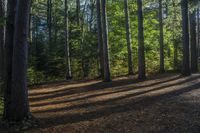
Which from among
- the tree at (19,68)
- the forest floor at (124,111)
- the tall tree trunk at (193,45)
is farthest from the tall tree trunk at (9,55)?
the tall tree trunk at (193,45)

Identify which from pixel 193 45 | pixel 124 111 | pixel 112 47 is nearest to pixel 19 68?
pixel 124 111

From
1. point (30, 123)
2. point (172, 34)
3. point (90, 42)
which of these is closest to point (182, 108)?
point (30, 123)

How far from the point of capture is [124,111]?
9.62 metres

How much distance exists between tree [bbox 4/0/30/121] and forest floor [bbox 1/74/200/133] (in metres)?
0.68

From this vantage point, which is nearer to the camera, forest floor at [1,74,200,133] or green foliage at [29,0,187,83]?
forest floor at [1,74,200,133]

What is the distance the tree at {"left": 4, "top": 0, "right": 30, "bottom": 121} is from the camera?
26.9 ft

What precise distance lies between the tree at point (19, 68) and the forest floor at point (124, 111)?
0.68 metres

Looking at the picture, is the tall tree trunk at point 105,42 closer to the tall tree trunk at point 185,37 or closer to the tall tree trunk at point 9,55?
the tall tree trunk at point 185,37

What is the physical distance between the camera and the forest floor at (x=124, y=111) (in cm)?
790

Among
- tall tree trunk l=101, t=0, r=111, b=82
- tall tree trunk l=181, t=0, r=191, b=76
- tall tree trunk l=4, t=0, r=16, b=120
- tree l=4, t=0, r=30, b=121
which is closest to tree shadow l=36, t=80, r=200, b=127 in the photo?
tree l=4, t=0, r=30, b=121

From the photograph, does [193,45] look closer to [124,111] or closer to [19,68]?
[124,111]

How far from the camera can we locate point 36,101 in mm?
12727

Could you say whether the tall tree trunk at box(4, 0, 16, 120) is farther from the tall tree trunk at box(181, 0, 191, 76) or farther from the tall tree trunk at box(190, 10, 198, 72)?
the tall tree trunk at box(190, 10, 198, 72)

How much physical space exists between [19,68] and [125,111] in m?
3.25
